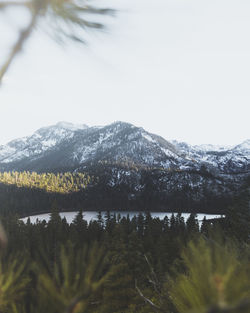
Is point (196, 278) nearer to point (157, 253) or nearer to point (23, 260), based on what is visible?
point (23, 260)

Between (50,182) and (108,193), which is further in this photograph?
(108,193)

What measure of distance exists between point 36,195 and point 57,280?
398 ft

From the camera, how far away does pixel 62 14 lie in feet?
5.84

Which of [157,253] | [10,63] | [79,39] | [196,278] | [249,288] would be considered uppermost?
[79,39]

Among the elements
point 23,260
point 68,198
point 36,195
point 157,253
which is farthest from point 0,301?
point 68,198

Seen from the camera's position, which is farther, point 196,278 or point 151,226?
point 151,226

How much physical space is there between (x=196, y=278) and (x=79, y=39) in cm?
222

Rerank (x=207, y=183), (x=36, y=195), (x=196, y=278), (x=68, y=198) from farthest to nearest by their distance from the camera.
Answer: (x=207, y=183)
(x=68, y=198)
(x=36, y=195)
(x=196, y=278)

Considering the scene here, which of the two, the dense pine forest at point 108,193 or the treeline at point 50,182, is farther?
the treeline at point 50,182

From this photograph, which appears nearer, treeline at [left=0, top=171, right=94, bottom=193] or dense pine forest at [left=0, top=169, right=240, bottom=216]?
dense pine forest at [left=0, top=169, right=240, bottom=216]

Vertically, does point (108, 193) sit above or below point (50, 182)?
below

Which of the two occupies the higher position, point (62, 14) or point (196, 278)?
point (62, 14)

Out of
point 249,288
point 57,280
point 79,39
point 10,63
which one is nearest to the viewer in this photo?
point 57,280

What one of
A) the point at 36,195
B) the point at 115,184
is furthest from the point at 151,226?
the point at 115,184
